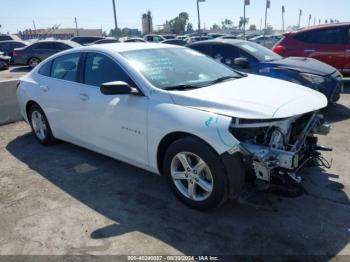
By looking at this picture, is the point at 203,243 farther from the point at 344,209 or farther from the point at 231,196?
the point at 344,209

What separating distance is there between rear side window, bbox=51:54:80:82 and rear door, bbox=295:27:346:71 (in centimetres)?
719

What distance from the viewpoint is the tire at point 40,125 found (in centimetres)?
576

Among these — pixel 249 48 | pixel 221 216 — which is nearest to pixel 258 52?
pixel 249 48

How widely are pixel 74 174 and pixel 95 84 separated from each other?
120 centimetres

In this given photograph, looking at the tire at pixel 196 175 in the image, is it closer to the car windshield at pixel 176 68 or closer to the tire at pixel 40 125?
the car windshield at pixel 176 68

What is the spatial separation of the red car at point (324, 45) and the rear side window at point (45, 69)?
275 inches

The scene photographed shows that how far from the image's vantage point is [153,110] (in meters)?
3.81

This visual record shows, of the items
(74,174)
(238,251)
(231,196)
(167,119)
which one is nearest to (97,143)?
(74,174)

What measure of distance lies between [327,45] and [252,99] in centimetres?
761

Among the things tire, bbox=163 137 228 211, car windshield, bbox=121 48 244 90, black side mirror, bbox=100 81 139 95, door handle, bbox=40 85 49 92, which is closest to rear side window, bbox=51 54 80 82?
door handle, bbox=40 85 49 92

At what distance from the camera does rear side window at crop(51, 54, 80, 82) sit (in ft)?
16.5

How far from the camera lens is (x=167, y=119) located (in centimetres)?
366

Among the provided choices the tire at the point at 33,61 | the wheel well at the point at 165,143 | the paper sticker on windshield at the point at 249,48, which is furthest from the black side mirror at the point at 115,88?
the tire at the point at 33,61

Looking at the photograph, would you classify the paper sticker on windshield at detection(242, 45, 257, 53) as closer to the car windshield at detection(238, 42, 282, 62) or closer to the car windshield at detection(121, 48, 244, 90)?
the car windshield at detection(238, 42, 282, 62)
